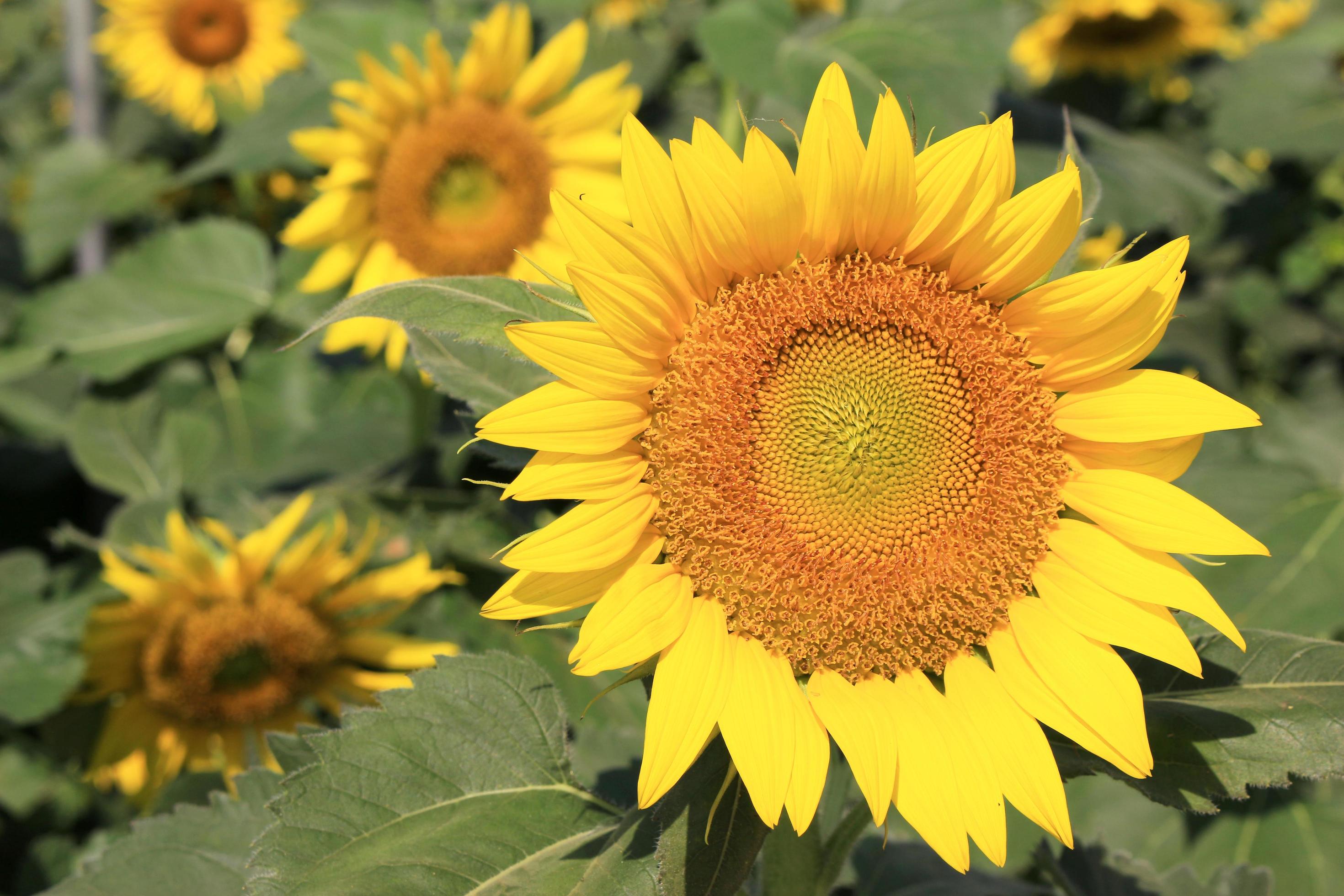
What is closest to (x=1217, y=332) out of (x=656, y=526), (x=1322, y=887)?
(x=1322, y=887)

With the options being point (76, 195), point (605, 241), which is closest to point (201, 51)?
point (76, 195)

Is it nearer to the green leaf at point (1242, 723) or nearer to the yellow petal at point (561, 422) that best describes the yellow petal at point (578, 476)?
the yellow petal at point (561, 422)

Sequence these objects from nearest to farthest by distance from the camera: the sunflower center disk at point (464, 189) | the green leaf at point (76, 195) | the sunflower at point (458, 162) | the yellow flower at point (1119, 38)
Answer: the sunflower at point (458, 162)
the sunflower center disk at point (464, 189)
the green leaf at point (76, 195)
the yellow flower at point (1119, 38)

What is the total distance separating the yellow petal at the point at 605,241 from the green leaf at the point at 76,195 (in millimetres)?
2747

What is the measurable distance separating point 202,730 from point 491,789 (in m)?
1.62

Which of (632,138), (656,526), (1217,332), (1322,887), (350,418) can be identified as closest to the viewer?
(632,138)

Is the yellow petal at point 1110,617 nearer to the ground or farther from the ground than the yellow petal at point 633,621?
farther from the ground

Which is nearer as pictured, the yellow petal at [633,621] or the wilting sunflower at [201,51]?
the yellow petal at [633,621]

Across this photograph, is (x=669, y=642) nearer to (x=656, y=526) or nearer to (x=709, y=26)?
(x=656, y=526)

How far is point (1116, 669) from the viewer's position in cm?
134

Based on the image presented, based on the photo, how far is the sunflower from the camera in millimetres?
2893

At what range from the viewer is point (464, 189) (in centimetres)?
319

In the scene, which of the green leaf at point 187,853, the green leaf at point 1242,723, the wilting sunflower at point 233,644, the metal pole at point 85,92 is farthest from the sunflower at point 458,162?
the green leaf at point 1242,723

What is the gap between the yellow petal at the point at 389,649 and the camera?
8.80ft
